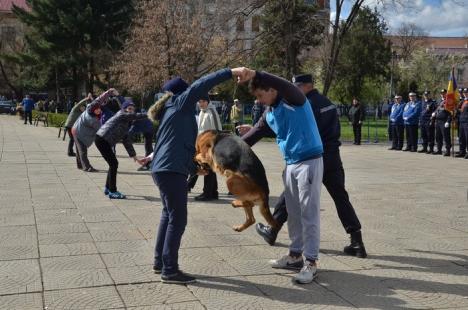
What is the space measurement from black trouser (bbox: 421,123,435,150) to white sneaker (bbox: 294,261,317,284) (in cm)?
1588

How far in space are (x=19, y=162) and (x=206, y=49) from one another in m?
19.2

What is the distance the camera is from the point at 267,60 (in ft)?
148

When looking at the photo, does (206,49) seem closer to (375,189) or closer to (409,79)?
(375,189)

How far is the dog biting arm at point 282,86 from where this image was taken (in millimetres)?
4926

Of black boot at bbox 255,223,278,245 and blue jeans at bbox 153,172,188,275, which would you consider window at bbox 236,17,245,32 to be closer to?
black boot at bbox 255,223,278,245

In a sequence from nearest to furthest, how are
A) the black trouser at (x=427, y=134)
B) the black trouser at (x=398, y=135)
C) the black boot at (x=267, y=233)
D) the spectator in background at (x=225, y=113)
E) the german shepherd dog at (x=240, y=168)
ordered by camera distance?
1. the german shepherd dog at (x=240, y=168)
2. the black boot at (x=267, y=233)
3. the black trouser at (x=427, y=134)
4. the black trouser at (x=398, y=135)
5. the spectator in background at (x=225, y=113)

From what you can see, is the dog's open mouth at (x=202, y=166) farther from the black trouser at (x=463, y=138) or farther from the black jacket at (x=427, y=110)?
the black jacket at (x=427, y=110)

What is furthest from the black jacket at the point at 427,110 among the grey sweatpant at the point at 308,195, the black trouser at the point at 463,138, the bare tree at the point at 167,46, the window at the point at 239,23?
the grey sweatpant at the point at 308,195

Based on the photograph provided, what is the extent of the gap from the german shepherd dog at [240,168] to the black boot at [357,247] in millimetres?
1075

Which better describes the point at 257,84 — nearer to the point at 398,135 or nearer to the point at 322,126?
the point at 322,126

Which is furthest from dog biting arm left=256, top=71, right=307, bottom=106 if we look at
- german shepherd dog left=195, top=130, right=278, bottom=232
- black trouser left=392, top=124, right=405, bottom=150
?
black trouser left=392, top=124, right=405, bottom=150

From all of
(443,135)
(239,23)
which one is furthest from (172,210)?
(239,23)

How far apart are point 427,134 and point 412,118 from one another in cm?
77

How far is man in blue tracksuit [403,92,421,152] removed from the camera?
2006 centimetres
